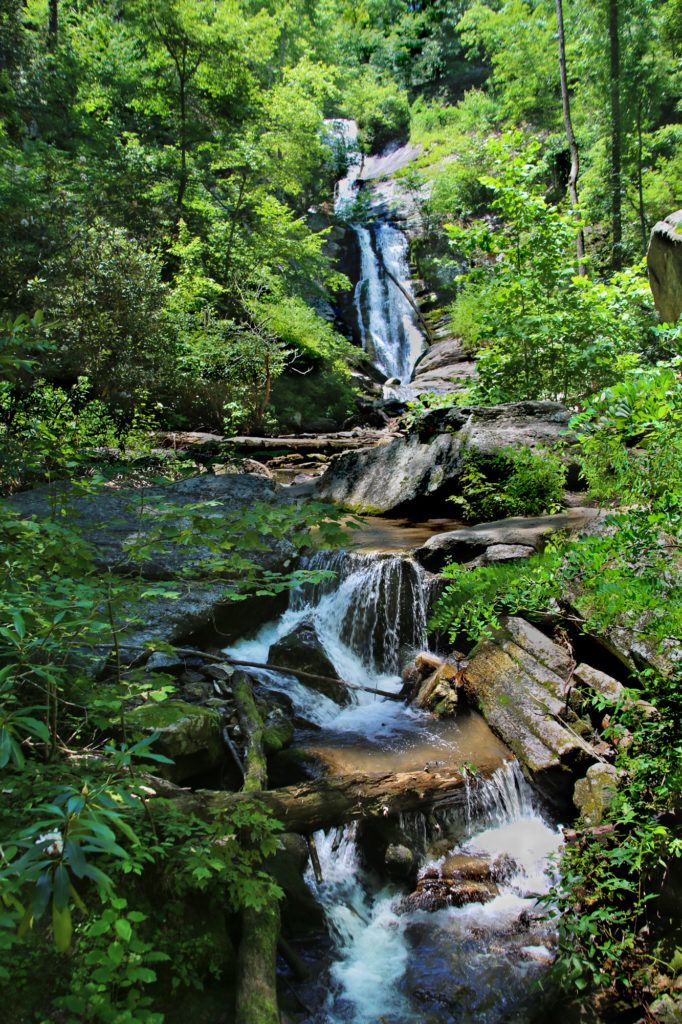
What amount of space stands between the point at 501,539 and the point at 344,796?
126 inches

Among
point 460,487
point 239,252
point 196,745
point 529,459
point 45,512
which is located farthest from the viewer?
point 239,252

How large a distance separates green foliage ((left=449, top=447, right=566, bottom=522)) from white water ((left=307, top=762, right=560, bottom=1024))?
363 cm

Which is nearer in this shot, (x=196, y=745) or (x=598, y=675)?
(x=196, y=745)

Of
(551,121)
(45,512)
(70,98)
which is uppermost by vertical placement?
(551,121)

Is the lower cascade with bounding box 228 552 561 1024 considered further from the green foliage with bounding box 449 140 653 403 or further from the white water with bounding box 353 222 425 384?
the white water with bounding box 353 222 425 384

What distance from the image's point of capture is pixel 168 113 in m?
15.2

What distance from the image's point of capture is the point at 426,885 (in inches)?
130

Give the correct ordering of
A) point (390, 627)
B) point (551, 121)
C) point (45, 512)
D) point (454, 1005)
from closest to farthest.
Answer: point (454, 1005) < point (45, 512) < point (390, 627) < point (551, 121)

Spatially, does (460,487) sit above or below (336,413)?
below

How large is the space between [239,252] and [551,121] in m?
16.3

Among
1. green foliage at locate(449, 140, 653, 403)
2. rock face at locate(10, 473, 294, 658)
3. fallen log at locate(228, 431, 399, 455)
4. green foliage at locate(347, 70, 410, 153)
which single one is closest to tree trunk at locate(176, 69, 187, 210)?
fallen log at locate(228, 431, 399, 455)

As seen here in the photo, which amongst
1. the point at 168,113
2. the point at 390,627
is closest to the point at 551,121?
the point at 168,113

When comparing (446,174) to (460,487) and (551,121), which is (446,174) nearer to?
(551,121)

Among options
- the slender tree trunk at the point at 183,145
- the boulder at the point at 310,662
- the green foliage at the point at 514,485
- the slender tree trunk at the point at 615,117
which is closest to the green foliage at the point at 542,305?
the green foliage at the point at 514,485
